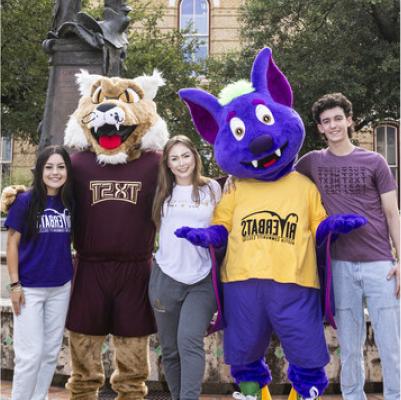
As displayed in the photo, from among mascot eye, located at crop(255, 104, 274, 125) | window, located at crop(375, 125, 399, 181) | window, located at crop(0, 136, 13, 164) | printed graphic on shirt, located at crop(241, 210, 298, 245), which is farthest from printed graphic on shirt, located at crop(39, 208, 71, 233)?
window, located at crop(0, 136, 13, 164)

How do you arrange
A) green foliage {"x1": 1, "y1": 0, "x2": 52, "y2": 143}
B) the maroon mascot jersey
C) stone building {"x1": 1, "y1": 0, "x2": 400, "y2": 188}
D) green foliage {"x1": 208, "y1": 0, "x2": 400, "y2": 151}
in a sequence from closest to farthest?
the maroon mascot jersey
green foliage {"x1": 208, "y1": 0, "x2": 400, "y2": 151}
green foliage {"x1": 1, "y1": 0, "x2": 52, "y2": 143}
stone building {"x1": 1, "y1": 0, "x2": 400, "y2": 188}

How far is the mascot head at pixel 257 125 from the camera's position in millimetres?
3629

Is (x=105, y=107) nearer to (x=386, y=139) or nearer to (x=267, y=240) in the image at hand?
(x=267, y=240)

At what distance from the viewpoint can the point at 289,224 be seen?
141 inches

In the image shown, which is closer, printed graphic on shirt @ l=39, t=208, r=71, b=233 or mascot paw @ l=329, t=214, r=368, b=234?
mascot paw @ l=329, t=214, r=368, b=234

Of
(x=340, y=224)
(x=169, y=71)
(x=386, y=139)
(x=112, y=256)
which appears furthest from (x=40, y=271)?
(x=386, y=139)

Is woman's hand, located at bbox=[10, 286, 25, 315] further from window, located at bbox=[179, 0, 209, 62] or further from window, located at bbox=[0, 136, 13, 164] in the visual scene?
window, located at bbox=[0, 136, 13, 164]

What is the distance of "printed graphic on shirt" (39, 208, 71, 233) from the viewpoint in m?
3.75

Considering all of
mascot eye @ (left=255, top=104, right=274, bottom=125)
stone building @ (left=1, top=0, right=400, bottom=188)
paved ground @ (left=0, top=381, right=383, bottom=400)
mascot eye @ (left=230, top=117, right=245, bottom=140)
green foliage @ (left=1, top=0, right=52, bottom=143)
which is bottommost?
paved ground @ (left=0, top=381, right=383, bottom=400)

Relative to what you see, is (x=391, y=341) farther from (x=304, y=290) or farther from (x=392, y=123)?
(x=392, y=123)

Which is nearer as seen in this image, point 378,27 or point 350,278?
point 350,278

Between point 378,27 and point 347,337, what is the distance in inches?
512

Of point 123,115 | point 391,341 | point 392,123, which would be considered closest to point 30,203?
point 123,115

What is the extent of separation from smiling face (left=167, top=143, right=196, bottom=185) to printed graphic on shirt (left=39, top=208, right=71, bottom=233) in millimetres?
767
